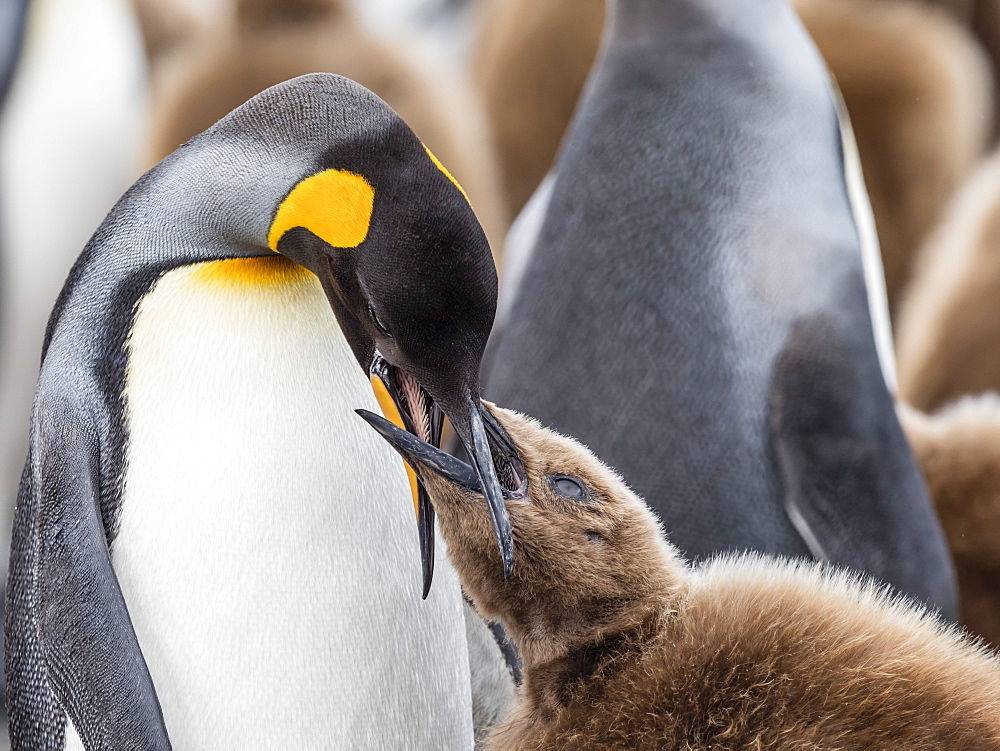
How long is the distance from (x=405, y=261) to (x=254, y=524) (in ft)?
0.72

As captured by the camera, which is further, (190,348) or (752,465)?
(752,465)

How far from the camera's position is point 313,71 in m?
1.71

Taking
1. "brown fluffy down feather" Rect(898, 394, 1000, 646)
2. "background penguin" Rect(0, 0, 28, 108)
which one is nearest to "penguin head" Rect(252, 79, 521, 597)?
"brown fluffy down feather" Rect(898, 394, 1000, 646)

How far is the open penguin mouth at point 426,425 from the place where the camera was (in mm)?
697

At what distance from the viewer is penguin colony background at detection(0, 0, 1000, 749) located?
0.70 meters

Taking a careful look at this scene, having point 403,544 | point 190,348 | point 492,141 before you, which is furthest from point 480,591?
point 492,141

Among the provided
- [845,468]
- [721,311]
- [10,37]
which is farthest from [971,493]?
[10,37]

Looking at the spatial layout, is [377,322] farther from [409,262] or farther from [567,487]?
[567,487]

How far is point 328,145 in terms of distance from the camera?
2.22 ft

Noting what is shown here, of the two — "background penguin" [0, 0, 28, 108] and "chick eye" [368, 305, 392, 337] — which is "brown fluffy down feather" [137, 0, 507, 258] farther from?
"chick eye" [368, 305, 392, 337]

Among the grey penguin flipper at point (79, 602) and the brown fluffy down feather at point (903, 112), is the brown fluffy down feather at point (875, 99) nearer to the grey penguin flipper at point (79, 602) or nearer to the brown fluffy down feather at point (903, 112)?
the brown fluffy down feather at point (903, 112)

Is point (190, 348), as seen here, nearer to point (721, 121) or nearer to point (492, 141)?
point (721, 121)

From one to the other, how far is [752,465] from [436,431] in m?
0.48

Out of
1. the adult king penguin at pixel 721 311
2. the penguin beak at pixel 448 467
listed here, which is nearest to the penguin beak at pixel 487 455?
the penguin beak at pixel 448 467
